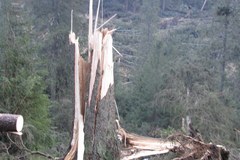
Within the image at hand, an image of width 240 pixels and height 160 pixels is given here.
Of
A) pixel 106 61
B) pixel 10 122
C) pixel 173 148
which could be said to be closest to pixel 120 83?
pixel 173 148

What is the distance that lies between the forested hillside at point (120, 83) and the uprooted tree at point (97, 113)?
6.11 feet

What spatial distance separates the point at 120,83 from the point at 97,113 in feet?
74.1

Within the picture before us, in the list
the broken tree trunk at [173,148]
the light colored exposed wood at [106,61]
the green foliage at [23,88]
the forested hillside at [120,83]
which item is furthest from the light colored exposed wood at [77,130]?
the green foliage at [23,88]

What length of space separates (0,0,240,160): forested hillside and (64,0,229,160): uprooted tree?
186 cm

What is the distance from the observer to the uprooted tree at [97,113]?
15.7 feet

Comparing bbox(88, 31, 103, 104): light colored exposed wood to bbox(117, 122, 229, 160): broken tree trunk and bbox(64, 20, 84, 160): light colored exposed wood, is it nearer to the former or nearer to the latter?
Result: bbox(64, 20, 84, 160): light colored exposed wood

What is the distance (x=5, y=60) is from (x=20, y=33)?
2.69m

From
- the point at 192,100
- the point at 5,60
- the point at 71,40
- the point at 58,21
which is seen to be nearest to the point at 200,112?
the point at 192,100

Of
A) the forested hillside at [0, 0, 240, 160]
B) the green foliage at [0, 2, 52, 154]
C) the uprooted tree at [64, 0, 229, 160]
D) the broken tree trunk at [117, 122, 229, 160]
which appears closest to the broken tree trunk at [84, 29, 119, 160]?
the uprooted tree at [64, 0, 229, 160]

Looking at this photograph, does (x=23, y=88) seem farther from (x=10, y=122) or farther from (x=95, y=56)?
(x=10, y=122)

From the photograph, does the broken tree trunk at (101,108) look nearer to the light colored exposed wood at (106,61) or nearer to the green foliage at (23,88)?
the light colored exposed wood at (106,61)

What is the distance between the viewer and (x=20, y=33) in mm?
13914

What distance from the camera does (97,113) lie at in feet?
16.0

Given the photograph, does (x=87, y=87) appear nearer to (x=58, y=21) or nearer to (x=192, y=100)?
(x=192, y=100)
